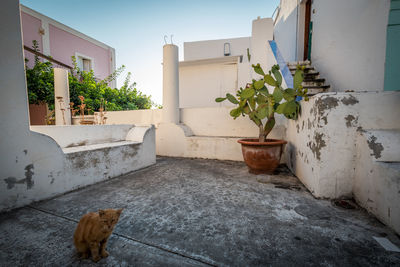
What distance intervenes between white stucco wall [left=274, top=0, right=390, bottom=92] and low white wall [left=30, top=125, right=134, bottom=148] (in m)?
4.72

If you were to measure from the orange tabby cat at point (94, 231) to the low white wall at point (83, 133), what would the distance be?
2193 millimetres

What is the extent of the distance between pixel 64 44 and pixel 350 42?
37.9ft

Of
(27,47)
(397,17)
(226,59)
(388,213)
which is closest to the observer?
(388,213)

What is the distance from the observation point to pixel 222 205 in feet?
6.60

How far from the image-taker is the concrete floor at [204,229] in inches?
47.7

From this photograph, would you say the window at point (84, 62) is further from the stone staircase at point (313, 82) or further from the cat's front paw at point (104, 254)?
the cat's front paw at point (104, 254)

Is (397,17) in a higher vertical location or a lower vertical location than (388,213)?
higher

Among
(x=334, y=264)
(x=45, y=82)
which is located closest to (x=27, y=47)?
(x=45, y=82)

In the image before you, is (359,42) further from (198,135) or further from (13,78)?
(13,78)

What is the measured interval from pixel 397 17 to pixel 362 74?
3.23ft

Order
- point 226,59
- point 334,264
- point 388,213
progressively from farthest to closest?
1. point 226,59
2. point 388,213
3. point 334,264

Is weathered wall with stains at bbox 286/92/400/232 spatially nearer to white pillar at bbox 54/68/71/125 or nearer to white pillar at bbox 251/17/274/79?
white pillar at bbox 251/17/274/79

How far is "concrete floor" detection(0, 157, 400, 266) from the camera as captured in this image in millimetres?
1211

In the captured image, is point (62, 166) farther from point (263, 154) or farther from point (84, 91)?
point (84, 91)
